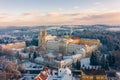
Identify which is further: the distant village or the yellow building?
the distant village

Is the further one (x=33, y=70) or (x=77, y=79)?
(x=33, y=70)

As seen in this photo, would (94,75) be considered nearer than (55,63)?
Yes

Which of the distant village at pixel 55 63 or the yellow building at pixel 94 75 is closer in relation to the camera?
the yellow building at pixel 94 75

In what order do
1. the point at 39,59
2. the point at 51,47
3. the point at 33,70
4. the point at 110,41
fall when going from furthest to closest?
the point at 110,41 < the point at 51,47 < the point at 39,59 < the point at 33,70

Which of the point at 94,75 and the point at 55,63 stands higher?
the point at 94,75

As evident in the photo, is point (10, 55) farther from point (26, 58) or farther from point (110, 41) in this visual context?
point (110, 41)

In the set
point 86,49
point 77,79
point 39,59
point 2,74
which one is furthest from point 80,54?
point 2,74

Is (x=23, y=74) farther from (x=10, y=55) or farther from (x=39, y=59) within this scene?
(x=10, y=55)

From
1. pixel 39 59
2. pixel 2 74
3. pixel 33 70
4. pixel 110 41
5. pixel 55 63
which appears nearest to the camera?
pixel 2 74

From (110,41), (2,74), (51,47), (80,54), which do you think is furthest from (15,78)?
(110,41)
